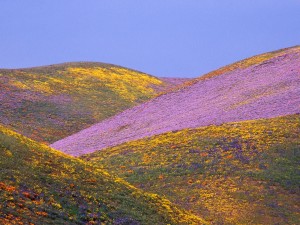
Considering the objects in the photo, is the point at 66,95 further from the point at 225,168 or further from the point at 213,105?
the point at 225,168

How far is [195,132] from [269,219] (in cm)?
1632

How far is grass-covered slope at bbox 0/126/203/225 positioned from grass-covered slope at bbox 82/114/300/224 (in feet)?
15.4

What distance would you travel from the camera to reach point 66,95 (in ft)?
305

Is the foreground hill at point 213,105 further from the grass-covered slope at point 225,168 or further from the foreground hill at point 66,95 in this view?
the foreground hill at point 66,95

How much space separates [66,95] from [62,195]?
6691 cm

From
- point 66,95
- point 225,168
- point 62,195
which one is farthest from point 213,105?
point 66,95

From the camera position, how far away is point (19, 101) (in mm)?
82000

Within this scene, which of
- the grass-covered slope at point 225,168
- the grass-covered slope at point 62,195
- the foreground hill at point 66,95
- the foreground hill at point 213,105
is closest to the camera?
the grass-covered slope at point 62,195

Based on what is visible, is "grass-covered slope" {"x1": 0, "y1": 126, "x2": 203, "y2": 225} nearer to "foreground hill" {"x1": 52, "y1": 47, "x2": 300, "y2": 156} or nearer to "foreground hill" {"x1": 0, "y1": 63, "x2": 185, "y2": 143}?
"foreground hill" {"x1": 52, "y1": 47, "x2": 300, "y2": 156}

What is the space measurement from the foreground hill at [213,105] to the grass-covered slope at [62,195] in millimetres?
21225

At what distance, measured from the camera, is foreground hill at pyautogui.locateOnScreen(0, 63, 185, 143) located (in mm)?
75200

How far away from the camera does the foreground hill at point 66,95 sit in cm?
7520

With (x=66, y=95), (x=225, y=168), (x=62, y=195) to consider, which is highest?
(x=66, y=95)

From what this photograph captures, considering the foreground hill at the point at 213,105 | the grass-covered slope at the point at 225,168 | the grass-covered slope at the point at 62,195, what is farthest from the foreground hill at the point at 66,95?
the grass-covered slope at the point at 62,195
